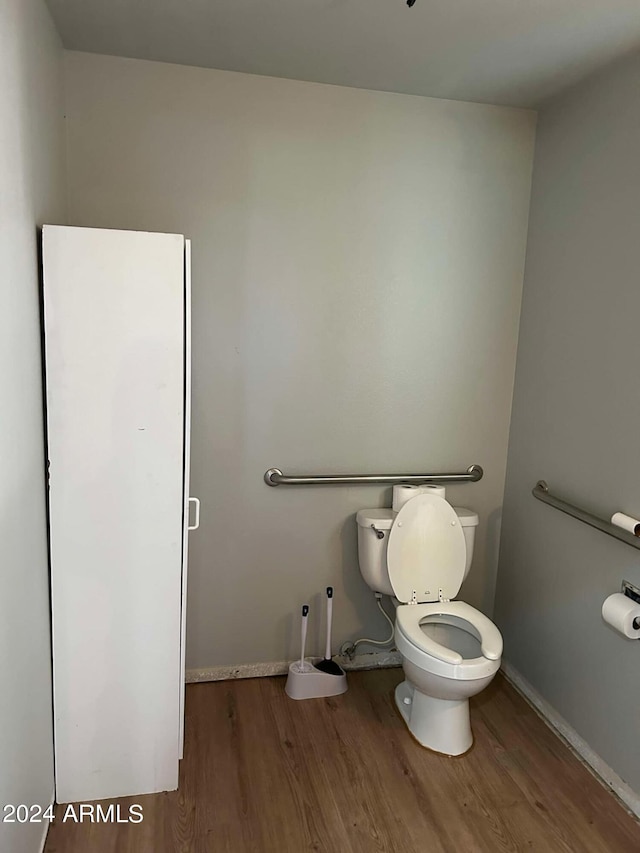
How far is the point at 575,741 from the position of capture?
2.34 m

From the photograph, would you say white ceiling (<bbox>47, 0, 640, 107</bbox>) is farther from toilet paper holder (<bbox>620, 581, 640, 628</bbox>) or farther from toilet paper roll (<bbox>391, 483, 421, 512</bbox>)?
toilet paper holder (<bbox>620, 581, 640, 628</bbox>)

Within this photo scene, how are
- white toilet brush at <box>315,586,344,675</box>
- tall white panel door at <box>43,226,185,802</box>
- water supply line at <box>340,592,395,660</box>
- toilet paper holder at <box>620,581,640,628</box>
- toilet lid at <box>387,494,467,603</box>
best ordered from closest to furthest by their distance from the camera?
tall white panel door at <box>43,226,185,802</box>
toilet paper holder at <box>620,581,640,628</box>
toilet lid at <box>387,494,467,603</box>
white toilet brush at <box>315,586,344,675</box>
water supply line at <box>340,592,395,660</box>

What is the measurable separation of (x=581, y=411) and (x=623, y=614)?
2.37ft

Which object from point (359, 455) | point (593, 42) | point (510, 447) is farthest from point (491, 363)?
point (593, 42)

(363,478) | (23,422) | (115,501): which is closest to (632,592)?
(363,478)

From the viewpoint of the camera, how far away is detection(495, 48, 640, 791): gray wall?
6.87 feet

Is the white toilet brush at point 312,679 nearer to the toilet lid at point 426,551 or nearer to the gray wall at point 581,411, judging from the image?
the toilet lid at point 426,551

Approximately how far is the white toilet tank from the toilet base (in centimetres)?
44

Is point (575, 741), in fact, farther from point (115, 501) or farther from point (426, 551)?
point (115, 501)

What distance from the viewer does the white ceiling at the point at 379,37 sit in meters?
1.83

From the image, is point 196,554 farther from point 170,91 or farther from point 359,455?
point 170,91

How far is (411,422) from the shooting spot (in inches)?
106

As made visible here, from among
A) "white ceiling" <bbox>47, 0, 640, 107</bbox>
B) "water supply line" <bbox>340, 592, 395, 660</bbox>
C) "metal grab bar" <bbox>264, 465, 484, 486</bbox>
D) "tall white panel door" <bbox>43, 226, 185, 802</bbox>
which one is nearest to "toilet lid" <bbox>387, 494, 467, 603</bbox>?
"metal grab bar" <bbox>264, 465, 484, 486</bbox>

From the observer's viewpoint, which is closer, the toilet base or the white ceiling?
the white ceiling
